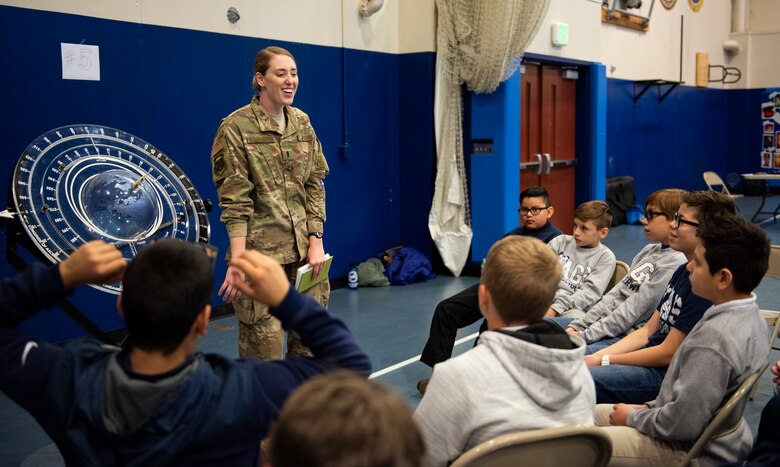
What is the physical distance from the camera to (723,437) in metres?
2.11

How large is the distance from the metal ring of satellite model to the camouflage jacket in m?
0.15

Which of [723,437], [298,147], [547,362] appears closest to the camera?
[547,362]

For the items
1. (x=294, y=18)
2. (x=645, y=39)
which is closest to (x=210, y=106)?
(x=294, y=18)

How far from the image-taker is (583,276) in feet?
12.1

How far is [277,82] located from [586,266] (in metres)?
1.72

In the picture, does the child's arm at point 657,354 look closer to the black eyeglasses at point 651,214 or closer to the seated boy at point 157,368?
the black eyeglasses at point 651,214

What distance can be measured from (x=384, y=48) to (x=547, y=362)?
19.2ft

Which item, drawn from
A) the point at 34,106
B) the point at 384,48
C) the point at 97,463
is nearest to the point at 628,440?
the point at 97,463

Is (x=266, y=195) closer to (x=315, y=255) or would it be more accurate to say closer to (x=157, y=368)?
(x=315, y=255)

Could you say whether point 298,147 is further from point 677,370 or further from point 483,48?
point 483,48

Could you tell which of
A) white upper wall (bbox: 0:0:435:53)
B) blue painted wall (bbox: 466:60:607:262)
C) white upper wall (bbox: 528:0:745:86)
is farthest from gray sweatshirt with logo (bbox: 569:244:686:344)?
white upper wall (bbox: 528:0:745:86)

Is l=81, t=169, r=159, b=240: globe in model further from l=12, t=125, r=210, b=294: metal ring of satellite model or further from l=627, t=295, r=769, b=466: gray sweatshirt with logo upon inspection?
l=627, t=295, r=769, b=466: gray sweatshirt with logo

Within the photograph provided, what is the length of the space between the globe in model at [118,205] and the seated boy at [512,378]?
5.16 ft

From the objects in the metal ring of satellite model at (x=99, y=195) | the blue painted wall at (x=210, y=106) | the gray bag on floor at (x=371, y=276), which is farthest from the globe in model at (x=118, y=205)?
the gray bag on floor at (x=371, y=276)
